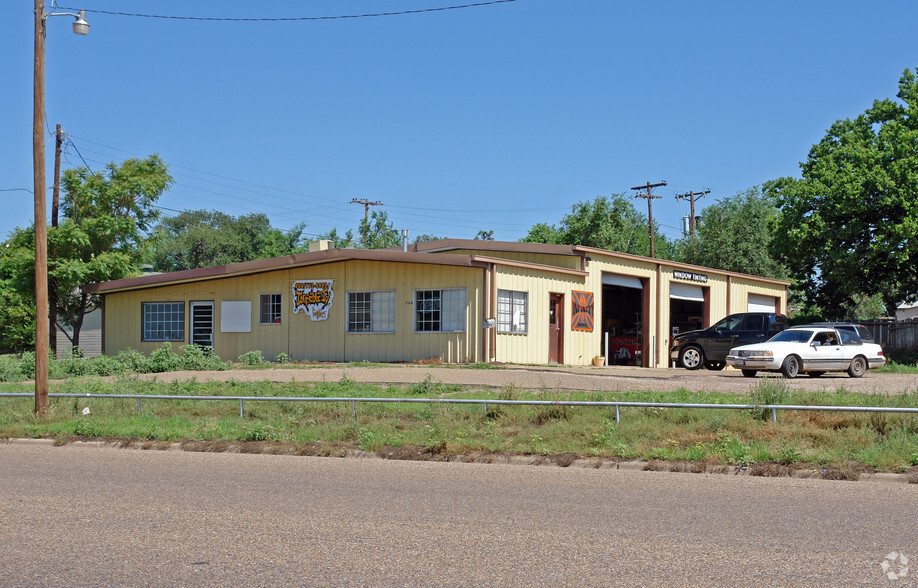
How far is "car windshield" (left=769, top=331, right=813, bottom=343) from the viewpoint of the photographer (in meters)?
24.3

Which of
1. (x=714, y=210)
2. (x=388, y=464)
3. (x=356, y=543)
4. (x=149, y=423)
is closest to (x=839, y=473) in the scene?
(x=388, y=464)

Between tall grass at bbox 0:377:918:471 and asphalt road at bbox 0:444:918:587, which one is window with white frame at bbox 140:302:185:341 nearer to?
tall grass at bbox 0:377:918:471

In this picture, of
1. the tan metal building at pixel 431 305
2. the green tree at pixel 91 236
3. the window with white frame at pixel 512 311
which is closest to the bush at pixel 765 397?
the tan metal building at pixel 431 305

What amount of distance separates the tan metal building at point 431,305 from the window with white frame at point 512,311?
3cm

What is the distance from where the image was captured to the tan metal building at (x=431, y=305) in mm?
28594

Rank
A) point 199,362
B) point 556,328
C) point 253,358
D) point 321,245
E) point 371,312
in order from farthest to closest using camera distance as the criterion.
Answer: point 321,245 → point 371,312 → point 556,328 → point 253,358 → point 199,362

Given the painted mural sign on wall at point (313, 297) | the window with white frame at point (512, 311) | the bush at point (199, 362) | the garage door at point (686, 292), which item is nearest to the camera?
the window with white frame at point (512, 311)

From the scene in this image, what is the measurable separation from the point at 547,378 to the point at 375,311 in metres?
9.03

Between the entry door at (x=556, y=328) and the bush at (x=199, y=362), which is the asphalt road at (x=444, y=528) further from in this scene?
the entry door at (x=556, y=328)

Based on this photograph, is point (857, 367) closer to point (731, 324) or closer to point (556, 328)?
point (731, 324)

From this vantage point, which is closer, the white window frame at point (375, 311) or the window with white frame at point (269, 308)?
the white window frame at point (375, 311)

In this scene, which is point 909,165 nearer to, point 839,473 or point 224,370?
point 224,370

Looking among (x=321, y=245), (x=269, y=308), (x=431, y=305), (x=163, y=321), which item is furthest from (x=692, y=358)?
(x=163, y=321)

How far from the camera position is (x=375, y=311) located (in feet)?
99.4
